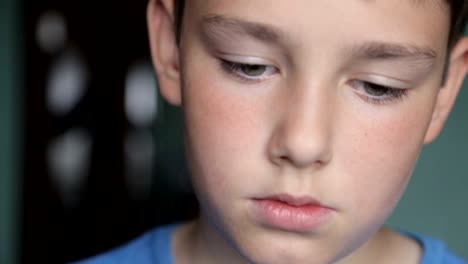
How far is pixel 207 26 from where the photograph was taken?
1.00 meters

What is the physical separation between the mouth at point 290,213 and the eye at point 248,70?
15 cm

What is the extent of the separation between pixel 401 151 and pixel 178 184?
2.14m

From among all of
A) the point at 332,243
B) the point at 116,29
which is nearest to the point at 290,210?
the point at 332,243

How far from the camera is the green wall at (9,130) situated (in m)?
Answer: 2.92

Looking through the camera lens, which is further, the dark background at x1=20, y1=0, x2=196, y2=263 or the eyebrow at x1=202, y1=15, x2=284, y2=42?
the dark background at x1=20, y1=0, x2=196, y2=263

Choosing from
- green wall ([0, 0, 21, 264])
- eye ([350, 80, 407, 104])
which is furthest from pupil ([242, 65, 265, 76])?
green wall ([0, 0, 21, 264])

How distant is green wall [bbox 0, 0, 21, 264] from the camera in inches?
115

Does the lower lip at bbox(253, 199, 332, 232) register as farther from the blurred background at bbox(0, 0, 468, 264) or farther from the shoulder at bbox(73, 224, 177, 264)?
the blurred background at bbox(0, 0, 468, 264)

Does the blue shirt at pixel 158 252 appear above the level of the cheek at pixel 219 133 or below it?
below

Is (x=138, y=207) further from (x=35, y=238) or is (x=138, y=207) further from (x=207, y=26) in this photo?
(x=207, y=26)

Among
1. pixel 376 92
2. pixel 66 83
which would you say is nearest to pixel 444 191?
pixel 376 92

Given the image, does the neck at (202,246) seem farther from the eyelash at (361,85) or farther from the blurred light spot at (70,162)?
the blurred light spot at (70,162)

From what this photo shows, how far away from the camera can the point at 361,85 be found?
0.95 meters

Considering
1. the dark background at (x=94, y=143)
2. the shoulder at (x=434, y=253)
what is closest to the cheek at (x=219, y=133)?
the shoulder at (x=434, y=253)
